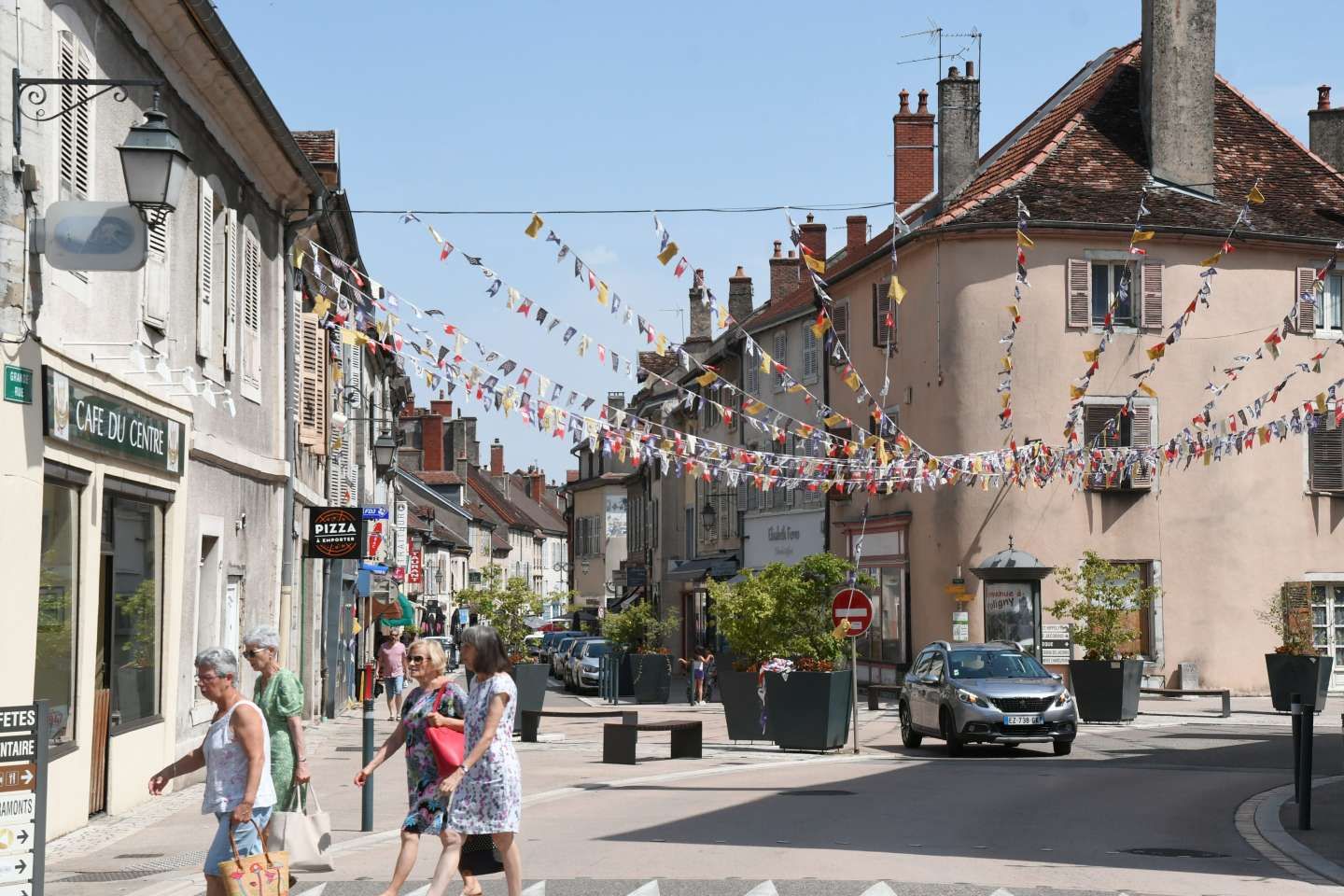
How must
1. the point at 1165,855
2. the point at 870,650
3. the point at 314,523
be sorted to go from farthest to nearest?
the point at 870,650, the point at 314,523, the point at 1165,855

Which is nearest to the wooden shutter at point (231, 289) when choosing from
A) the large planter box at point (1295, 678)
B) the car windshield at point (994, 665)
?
the car windshield at point (994, 665)

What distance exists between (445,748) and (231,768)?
→ 1.64 metres

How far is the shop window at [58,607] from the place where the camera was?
12594mm

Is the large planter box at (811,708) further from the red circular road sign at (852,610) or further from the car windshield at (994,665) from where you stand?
the car windshield at (994,665)

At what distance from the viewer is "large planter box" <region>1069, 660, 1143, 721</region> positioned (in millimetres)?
27781

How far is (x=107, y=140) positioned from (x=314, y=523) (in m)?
11.1

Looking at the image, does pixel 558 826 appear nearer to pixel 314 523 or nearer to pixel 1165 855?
pixel 1165 855

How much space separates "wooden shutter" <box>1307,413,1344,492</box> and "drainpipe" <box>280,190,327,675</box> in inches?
821

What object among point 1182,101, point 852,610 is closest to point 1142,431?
point 1182,101

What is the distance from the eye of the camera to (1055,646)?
32594 mm

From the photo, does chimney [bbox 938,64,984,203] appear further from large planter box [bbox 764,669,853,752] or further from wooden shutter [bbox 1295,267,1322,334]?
large planter box [bbox 764,669,853,752]

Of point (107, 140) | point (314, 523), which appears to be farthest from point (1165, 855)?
point (314, 523)

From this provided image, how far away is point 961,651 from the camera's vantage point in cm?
2316

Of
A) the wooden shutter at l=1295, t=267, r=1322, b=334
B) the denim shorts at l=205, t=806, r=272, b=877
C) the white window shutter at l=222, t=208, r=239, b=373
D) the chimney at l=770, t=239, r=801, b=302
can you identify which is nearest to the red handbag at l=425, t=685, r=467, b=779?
the denim shorts at l=205, t=806, r=272, b=877
